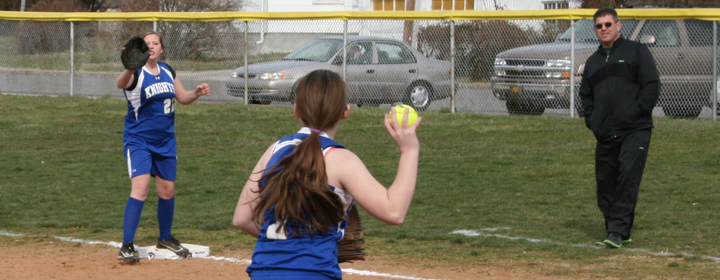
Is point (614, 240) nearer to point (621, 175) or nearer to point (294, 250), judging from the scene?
point (621, 175)

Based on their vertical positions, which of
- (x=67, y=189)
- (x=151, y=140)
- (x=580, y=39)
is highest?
(x=580, y=39)

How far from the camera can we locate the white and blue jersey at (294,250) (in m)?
2.93

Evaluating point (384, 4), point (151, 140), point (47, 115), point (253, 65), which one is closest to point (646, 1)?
point (253, 65)

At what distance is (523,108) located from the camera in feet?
52.0

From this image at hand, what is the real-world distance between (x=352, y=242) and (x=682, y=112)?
13.0m

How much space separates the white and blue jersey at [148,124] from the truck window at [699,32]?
10.7 meters

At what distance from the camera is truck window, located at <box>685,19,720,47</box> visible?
14248 millimetres

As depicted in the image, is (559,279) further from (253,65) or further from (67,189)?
(253,65)

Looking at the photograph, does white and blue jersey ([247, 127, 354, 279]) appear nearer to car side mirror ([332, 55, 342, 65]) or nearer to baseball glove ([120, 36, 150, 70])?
baseball glove ([120, 36, 150, 70])

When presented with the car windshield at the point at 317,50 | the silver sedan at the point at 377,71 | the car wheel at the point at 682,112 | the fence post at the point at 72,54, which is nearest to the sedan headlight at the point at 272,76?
the silver sedan at the point at 377,71

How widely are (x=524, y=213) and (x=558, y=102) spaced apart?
24.7ft

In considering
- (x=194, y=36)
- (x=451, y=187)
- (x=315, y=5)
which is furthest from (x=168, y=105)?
(x=315, y=5)

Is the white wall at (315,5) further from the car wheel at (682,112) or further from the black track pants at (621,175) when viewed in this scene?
the black track pants at (621,175)

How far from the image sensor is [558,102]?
Result: 50.0 feet
